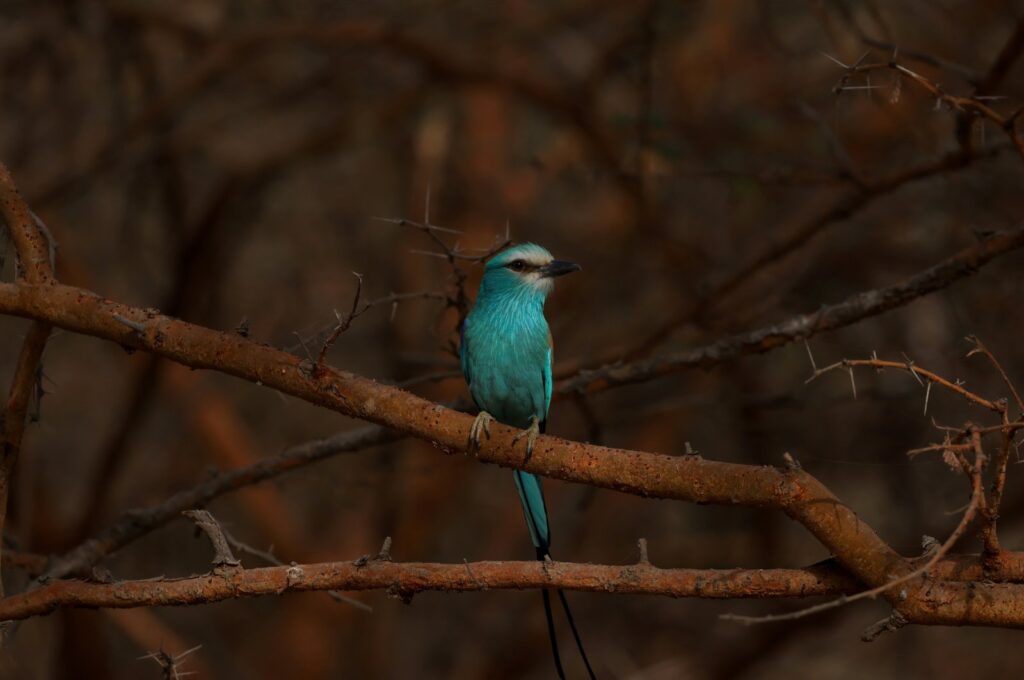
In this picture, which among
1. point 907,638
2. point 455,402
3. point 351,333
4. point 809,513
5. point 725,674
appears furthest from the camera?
point 351,333

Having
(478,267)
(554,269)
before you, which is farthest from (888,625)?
(478,267)

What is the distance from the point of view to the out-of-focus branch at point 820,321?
10.8ft

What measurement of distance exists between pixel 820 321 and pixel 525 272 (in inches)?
50.6

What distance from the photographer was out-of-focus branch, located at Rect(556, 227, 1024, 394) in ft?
10.8

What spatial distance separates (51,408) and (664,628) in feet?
16.3

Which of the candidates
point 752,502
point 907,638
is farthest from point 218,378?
point 752,502

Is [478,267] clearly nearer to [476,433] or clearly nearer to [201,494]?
[201,494]

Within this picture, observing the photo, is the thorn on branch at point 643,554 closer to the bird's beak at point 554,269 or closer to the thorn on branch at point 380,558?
the thorn on branch at point 380,558

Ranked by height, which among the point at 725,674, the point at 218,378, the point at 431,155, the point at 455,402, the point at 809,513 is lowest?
the point at 725,674

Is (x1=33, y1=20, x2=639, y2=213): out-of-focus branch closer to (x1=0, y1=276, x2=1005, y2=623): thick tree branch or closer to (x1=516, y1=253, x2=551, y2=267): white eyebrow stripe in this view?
Answer: (x1=516, y1=253, x2=551, y2=267): white eyebrow stripe

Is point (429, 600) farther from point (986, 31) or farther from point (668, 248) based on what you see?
point (986, 31)

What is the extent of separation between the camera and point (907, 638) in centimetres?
742

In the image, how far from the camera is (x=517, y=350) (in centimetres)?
424

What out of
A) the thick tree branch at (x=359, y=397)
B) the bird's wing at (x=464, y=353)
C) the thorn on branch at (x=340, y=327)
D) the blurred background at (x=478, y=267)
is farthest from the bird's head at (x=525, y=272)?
the thorn on branch at (x=340, y=327)
